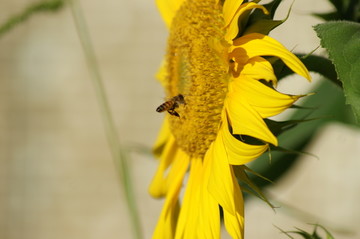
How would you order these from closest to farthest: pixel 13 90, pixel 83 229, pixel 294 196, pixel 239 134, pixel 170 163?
pixel 239 134, pixel 170 163, pixel 294 196, pixel 83 229, pixel 13 90

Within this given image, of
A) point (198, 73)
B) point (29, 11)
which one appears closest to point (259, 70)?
point (198, 73)

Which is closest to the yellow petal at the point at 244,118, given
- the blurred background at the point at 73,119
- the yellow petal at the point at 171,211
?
the yellow petal at the point at 171,211

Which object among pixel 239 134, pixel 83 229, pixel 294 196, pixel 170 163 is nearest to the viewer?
pixel 239 134

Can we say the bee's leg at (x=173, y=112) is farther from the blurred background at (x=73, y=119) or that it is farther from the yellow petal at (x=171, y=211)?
the blurred background at (x=73, y=119)

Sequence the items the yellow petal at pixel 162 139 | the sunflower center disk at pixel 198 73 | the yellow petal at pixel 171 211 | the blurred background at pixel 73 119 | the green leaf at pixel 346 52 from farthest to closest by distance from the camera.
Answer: the blurred background at pixel 73 119 < the yellow petal at pixel 162 139 < the yellow petal at pixel 171 211 < the sunflower center disk at pixel 198 73 < the green leaf at pixel 346 52

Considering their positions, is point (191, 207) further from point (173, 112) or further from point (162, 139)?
point (162, 139)

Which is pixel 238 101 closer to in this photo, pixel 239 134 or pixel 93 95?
pixel 239 134

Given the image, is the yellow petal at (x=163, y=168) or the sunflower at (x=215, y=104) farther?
the yellow petal at (x=163, y=168)

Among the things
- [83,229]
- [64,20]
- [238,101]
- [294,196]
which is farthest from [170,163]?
[64,20]
